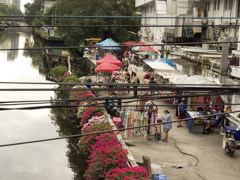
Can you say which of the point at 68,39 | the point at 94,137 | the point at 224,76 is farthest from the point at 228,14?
the point at 68,39

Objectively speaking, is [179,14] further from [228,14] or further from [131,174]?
[131,174]

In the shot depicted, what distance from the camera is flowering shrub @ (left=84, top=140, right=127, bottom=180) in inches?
340

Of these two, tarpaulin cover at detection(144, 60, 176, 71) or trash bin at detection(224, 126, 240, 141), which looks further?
tarpaulin cover at detection(144, 60, 176, 71)

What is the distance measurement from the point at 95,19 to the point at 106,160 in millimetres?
32497

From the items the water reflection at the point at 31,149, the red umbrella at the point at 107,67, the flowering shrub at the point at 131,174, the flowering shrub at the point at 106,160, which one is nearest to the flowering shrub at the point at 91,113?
the water reflection at the point at 31,149

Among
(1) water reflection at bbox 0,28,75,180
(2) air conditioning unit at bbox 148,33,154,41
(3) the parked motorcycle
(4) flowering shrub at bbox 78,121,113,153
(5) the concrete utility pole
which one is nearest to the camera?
(3) the parked motorcycle

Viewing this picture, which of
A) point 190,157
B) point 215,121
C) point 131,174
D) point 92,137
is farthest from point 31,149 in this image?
point 215,121

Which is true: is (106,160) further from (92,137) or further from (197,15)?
(197,15)

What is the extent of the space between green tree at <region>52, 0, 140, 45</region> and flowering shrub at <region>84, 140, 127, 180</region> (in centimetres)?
3142

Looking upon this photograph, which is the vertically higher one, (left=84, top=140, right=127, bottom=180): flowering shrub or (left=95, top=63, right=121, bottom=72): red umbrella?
(left=95, top=63, right=121, bottom=72): red umbrella

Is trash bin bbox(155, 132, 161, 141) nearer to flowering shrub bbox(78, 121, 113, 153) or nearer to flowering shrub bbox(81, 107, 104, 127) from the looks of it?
flowering shrub bbox(78, 121, 113, 153)

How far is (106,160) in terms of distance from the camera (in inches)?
344

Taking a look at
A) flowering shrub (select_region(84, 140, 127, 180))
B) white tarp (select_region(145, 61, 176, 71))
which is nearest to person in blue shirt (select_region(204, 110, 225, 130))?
flowering shrub (select_region(84, 140, 127, 180))

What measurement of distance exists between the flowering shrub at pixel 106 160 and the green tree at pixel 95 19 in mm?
31416
